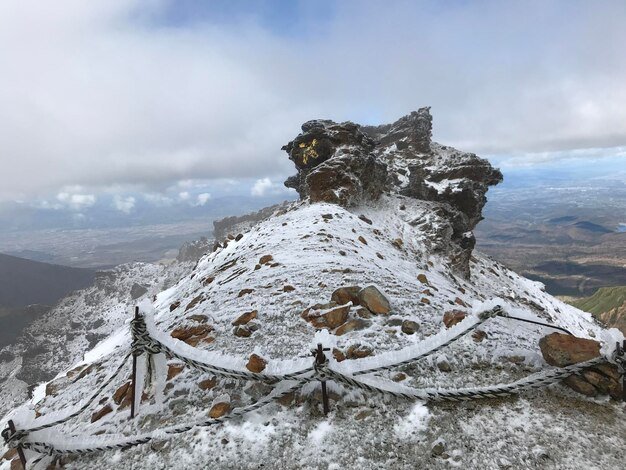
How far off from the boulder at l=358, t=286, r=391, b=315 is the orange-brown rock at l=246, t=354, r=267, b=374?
378 cm

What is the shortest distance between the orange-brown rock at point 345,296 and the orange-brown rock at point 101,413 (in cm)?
564

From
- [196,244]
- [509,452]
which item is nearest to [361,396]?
[509,452]

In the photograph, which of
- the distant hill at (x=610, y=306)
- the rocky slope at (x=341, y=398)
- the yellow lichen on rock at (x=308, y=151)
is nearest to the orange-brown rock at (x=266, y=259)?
the rocky slope at (x=341, y=398)

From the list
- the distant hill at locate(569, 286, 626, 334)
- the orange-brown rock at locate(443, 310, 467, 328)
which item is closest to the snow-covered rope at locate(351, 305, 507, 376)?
the orange-brown rock at locate(443, 310, 467, 328)

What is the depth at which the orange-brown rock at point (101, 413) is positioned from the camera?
241 inches

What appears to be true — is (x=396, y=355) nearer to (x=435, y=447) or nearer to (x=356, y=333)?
(x=435, y=447)

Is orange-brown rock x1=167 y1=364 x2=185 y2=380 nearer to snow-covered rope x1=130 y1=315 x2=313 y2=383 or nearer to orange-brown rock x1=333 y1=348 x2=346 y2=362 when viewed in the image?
snow-covered rope x1=130 y1=315 x2=313 y2=383

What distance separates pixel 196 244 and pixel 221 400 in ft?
618

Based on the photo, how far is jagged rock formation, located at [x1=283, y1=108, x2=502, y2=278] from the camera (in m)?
30.0

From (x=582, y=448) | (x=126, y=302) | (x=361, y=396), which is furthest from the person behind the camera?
(x=126, y=302)

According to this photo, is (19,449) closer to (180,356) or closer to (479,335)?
(180,356)

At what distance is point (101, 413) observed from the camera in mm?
6191

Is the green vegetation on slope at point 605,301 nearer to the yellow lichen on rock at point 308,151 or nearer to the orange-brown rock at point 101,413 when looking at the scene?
the yellow lichen on rock at point 308,151

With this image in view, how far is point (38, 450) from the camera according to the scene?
467 centimetres
